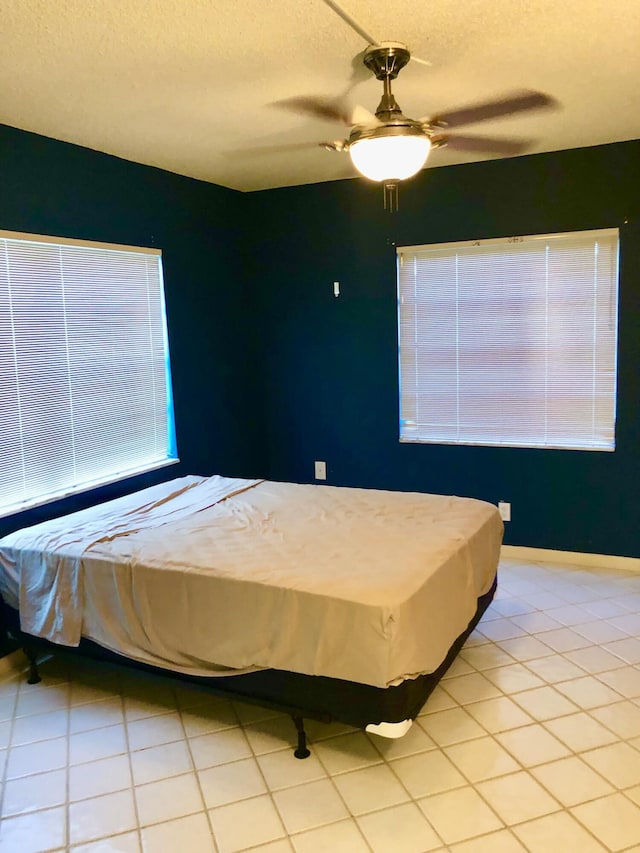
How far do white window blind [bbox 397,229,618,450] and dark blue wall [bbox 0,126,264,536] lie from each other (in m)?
1.15

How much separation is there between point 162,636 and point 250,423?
2.44 metres

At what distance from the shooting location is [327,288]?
4527 millimetres

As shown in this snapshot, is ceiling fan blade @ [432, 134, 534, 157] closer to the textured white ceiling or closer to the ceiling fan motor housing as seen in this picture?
the textured white ceiling

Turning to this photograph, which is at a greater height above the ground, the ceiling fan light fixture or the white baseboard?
the ceiling fan light fixture

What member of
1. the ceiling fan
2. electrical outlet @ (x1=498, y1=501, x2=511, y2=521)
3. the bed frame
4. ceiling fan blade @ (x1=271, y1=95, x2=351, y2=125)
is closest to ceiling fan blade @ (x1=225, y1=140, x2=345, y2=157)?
ceiling fan blade @ (x1=271, y1=95, x2=351, y2=125)

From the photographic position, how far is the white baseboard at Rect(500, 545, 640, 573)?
398 cm

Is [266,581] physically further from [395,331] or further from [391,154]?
[395,331]

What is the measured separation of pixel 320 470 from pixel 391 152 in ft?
9.27

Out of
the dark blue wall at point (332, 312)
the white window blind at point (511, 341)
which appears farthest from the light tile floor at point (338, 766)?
the white window blind at point (511, 341)

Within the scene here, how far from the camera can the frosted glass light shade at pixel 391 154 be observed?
7.09ft

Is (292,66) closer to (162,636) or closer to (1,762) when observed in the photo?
(162,636)

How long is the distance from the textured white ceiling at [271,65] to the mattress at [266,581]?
5.79 ft

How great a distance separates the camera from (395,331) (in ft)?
14.3

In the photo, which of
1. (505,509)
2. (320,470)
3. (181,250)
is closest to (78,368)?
(181,250)
